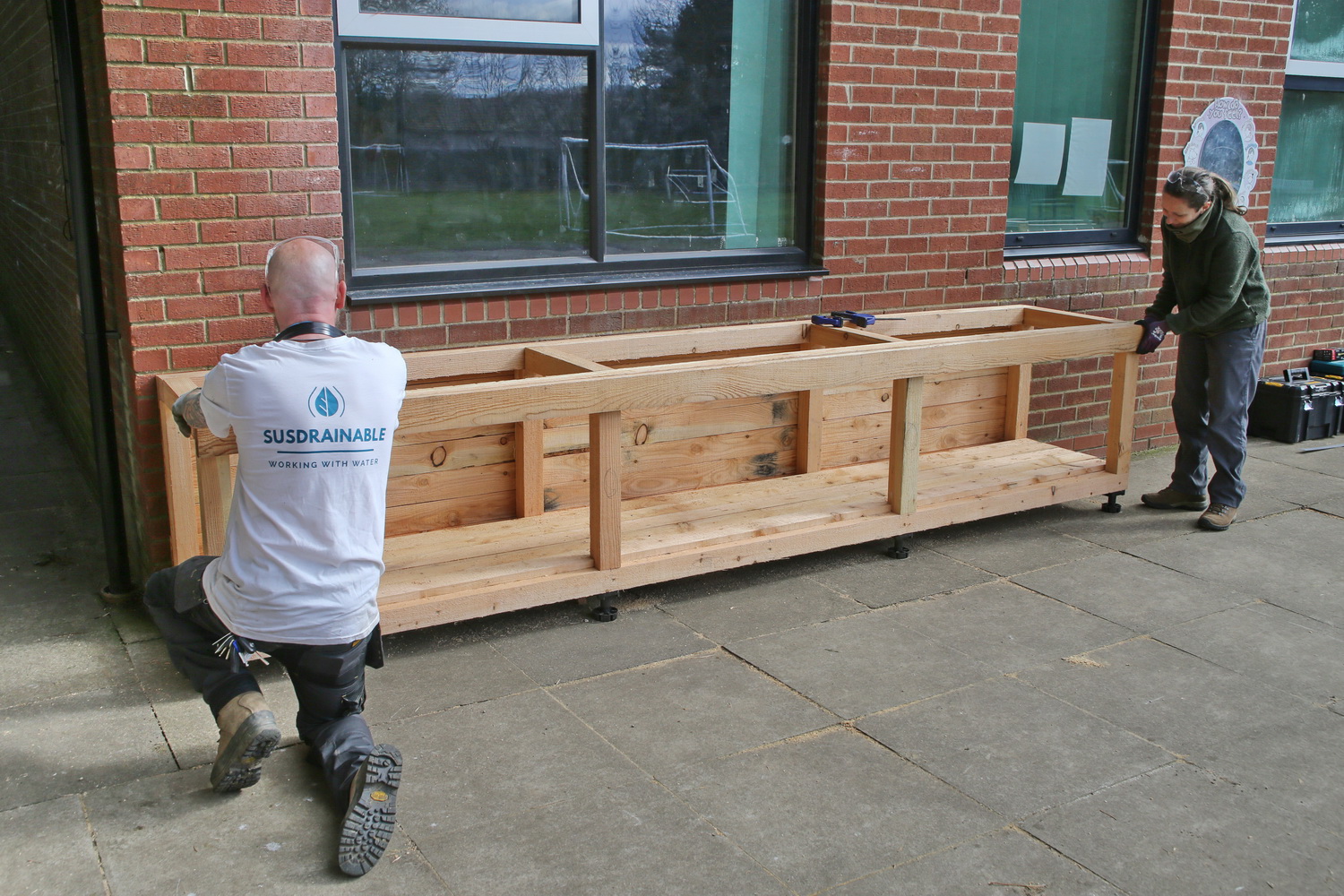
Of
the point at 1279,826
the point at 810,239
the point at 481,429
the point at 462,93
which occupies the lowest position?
the point at 1279,826

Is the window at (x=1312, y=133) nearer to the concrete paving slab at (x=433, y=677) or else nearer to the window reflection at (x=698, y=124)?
the window reflection at (x=698, y=124)

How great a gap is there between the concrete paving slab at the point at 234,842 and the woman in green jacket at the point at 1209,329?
4454 millimetres

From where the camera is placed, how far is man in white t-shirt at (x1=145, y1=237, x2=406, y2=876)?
306cm

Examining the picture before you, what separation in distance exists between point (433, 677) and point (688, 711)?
905mm

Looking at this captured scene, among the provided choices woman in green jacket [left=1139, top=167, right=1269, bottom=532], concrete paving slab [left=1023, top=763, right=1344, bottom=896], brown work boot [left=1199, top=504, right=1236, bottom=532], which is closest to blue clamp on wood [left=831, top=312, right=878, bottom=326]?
woman in green jacket [left=1139, top=167, right=1269, bottom=532]

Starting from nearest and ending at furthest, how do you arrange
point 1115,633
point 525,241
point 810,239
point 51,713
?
1. point 51,713
2. point 1115,633
3. point 525,241
4. point 810,239

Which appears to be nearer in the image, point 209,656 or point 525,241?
point 209,656

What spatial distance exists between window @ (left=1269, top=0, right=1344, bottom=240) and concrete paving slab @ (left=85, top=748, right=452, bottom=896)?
287 inches

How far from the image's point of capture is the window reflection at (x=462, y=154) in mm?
4801

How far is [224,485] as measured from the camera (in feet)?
12.8

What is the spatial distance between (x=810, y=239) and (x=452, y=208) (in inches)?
73.6

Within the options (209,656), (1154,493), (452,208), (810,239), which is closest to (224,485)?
(209,656)

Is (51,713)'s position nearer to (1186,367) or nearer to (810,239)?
Result: (810,239)

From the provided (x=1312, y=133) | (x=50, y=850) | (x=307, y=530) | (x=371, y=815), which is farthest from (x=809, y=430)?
(x=1312, y=133)
